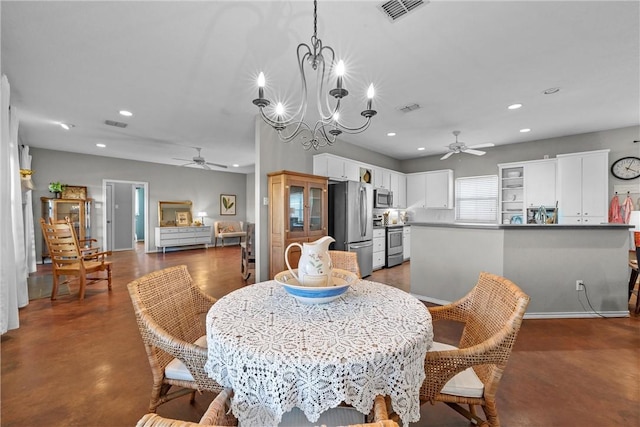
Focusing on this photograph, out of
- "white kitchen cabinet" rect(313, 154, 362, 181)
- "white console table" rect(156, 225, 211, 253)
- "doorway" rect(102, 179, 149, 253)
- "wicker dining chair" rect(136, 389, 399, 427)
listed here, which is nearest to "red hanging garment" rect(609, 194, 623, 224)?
"white kitchen cabinet" rect(313, 154, 362, 181)

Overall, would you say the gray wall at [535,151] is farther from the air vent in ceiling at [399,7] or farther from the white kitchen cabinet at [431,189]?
the air vent in ceiling at [399,7]

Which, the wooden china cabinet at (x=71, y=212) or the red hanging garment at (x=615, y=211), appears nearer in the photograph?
the red hanging garment at (x=615, y=211)

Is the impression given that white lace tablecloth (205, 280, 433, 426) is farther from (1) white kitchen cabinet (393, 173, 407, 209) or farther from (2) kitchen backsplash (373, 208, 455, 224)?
(1) white kitchen cabinet (393, 173, 407, 209)

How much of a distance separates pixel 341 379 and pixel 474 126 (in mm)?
5083

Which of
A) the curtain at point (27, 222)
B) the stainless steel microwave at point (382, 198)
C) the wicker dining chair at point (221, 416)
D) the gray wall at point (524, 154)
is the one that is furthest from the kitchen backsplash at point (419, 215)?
the curtain at point (27, 222)

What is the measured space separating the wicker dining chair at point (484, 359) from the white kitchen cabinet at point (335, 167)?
3.70m

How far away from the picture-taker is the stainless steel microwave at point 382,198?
6.02 metres

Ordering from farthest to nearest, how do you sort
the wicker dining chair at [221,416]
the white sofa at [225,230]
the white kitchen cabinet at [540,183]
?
1. the white sofa at [225,230]
2. the white kitchen cabinet at [540,183]
3. the wicker dining chair at [221,416]

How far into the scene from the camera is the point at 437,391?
3.85 ft

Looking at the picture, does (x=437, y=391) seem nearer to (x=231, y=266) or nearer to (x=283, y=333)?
(x=283, y=333)

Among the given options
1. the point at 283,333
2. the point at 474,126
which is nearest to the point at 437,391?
the point at 283,333

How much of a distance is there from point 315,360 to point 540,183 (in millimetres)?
6429

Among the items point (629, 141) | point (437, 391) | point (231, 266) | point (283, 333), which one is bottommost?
point (231, 266)

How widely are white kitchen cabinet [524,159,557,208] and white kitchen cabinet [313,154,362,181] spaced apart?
349 centimetres
